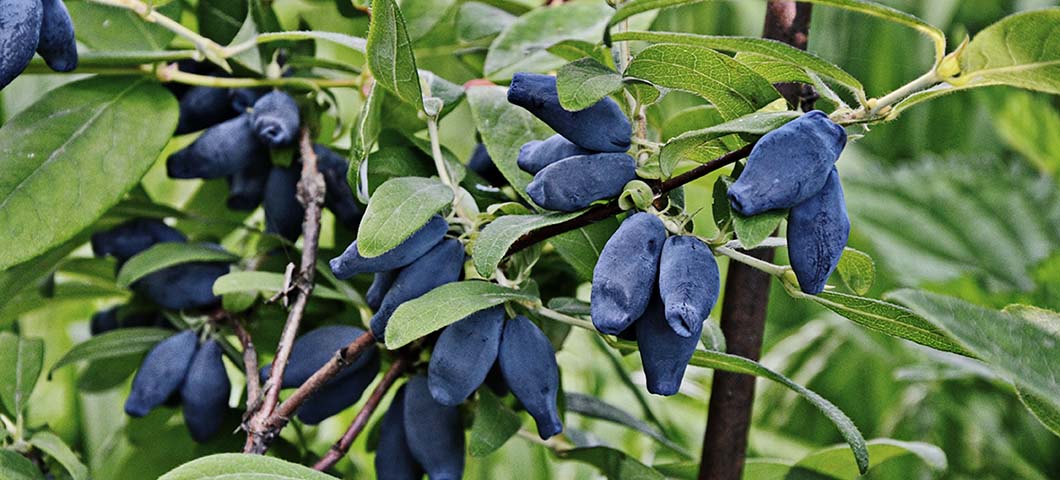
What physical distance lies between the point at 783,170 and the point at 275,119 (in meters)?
0.24

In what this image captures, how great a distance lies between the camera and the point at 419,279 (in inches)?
14.7


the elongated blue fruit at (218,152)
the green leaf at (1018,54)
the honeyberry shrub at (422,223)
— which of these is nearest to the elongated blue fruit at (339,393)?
the honeyberry shrub at (422,223)

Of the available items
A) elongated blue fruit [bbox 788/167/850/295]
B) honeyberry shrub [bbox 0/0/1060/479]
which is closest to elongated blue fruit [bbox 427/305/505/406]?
honeyberry shrub [bbox 0/0/1060/479]

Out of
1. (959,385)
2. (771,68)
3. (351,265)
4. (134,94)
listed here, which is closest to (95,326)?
(134,94)

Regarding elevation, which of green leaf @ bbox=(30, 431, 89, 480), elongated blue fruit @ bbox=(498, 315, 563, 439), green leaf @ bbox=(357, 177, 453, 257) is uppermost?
green leaf @ bbox=(357, 177, 453, 257)

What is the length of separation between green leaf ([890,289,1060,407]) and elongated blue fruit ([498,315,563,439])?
155 millimetres

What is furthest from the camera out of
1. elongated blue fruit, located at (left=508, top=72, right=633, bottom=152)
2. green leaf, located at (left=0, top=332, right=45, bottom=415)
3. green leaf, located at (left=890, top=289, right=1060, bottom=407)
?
green leaf, located at (left=0, top=332, right=45, bottom=415)

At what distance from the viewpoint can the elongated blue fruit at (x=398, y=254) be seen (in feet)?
1.18

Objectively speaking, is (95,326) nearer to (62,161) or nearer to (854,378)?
(62,161)

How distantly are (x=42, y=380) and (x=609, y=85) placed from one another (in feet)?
1.96

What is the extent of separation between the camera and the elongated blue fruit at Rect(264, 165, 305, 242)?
48 cm

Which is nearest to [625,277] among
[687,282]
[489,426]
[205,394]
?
[687,282]

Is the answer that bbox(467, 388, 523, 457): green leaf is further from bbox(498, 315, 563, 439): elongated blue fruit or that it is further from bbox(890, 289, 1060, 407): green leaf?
bbox(890, 289, 1060, 407): green leaf

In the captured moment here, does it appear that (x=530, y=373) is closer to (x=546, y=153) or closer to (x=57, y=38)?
(x=546, y=153)
